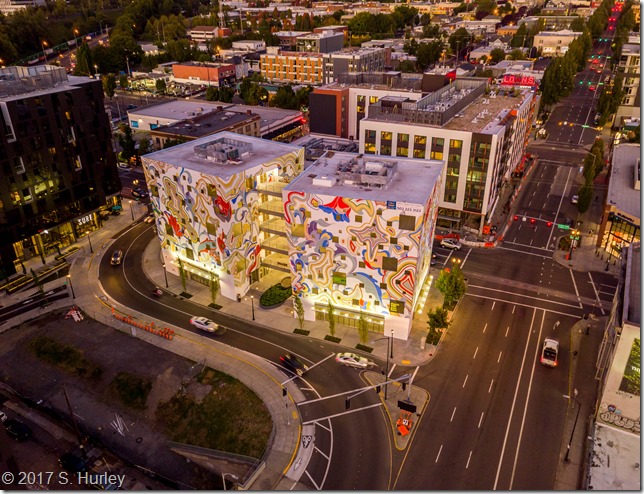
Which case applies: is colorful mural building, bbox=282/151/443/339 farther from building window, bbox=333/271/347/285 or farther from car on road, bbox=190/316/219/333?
car on road, bbox=190/316/219/333

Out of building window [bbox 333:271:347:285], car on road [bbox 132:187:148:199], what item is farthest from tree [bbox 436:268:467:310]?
car on road [bbox 132:187:148:199]

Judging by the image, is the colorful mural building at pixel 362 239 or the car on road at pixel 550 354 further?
the colorful mural building at pixel 362 239

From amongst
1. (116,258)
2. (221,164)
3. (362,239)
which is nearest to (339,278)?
(362,239)

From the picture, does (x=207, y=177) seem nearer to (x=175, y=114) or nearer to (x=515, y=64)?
(x=175, y=114)

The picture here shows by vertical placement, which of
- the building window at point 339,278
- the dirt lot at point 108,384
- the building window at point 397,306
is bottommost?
the dirt lot at point 108,384

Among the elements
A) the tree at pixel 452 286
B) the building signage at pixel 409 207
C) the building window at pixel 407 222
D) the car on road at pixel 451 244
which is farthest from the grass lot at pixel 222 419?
the car on road at pixel 451 244

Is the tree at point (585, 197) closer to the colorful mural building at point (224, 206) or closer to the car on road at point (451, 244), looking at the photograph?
the car on road at point (451, 244)

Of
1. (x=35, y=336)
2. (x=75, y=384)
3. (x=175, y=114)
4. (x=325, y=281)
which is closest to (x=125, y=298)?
(x=35, y=336)
